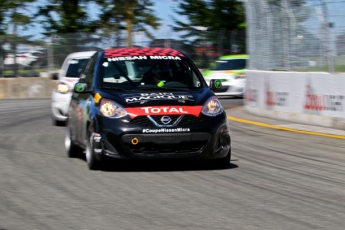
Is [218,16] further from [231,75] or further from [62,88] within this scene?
[62,88]

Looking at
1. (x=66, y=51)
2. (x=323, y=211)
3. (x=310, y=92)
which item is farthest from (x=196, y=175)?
(x=66, y=51)

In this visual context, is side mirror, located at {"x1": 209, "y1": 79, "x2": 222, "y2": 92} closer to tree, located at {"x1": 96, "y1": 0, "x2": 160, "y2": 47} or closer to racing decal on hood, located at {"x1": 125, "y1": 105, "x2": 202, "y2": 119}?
racing decal on hood, located at {"x1": 125, "y1": 105, "x2": 202, "y2": 119}

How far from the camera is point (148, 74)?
400 inches

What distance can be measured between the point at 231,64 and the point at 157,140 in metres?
18.8

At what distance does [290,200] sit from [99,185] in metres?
2.05

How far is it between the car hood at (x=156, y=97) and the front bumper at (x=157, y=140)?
26 centimetres

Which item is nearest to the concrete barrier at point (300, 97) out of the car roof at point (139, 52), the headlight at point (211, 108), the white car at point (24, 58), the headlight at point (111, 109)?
the car roof at point (139, 52)

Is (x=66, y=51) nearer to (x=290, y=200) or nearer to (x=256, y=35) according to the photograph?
(x=256, y=35)

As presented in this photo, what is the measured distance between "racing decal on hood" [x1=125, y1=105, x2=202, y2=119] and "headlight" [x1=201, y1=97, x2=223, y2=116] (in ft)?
0.48

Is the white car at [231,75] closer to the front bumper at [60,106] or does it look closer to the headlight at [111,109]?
the front bumper at [60,106]

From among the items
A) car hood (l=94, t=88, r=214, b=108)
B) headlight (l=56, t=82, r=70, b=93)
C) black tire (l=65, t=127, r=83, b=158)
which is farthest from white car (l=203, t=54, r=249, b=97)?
car hood (l=94, t=88, r=214, b=108)

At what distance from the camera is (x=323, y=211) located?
6941 mm

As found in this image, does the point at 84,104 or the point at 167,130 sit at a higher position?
the point at 84,104

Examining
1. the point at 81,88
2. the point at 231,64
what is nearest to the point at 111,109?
the point at 81,88
